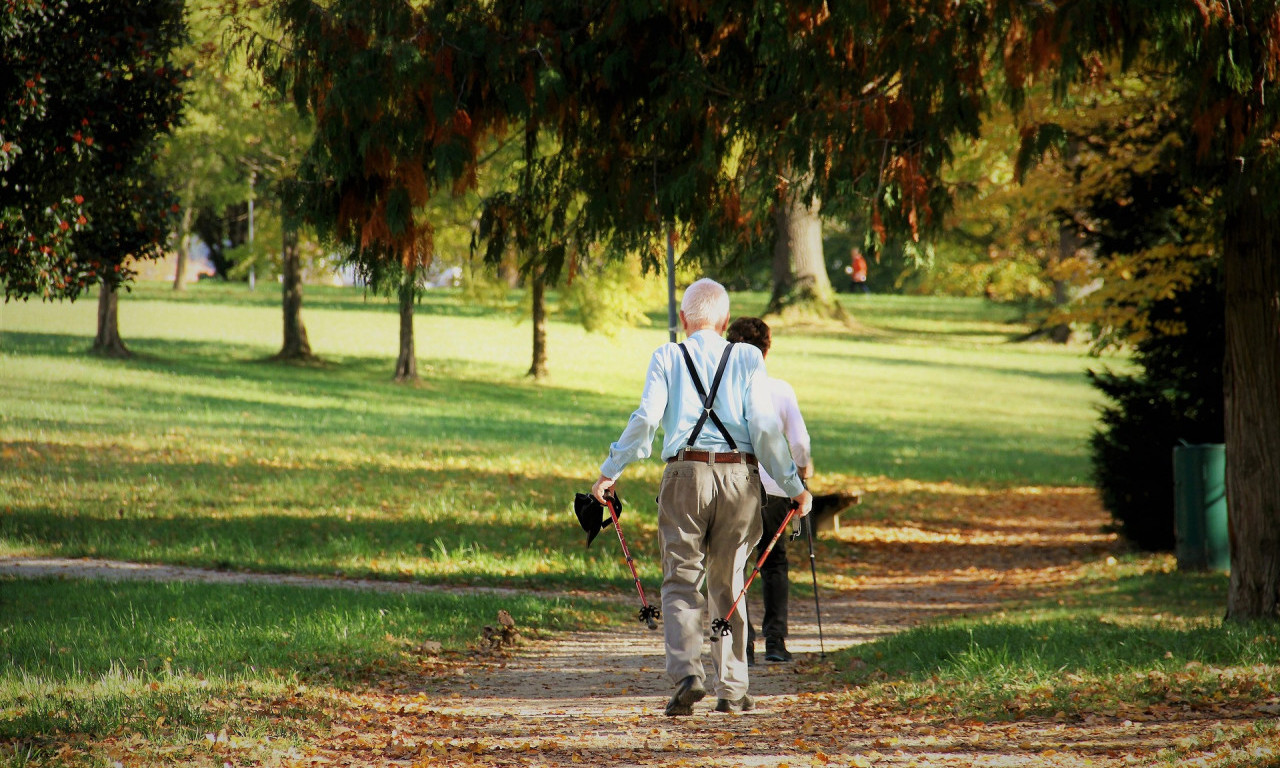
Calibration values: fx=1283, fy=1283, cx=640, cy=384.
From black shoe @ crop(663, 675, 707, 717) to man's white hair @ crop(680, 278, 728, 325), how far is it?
181 cm

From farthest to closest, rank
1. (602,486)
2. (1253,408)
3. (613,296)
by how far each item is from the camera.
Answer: (613,296) → (1253,408) → (602,486)

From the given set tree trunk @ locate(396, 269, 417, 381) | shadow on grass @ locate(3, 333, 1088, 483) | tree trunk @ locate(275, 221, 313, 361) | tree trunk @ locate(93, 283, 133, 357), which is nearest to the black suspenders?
shadow on grass @ locate(3, 333, 1088, 483)

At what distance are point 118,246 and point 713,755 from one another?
9.19m

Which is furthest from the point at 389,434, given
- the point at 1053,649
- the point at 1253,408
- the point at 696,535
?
the point at 696,535

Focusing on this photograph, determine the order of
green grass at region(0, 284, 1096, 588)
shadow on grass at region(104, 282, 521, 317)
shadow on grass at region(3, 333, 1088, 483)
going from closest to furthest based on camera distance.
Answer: green grass at region(0, 284, 1096, 588)
shadow on grass at region(3, 333, 1088, 483)
shadow on grass at region(104, 282, 521, 317)

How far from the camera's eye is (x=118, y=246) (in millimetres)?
12586

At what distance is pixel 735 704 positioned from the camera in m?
6.78

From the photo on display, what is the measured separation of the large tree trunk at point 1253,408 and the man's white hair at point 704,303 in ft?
15.1

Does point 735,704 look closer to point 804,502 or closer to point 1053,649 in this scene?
point 804,502

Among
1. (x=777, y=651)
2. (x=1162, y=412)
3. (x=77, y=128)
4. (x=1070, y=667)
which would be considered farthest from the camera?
(x=1162, y=412)

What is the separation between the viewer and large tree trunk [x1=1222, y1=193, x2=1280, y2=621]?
29.9 feet

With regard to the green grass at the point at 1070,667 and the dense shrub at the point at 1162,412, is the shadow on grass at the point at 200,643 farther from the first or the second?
the dense shrub at the point at 1162,412

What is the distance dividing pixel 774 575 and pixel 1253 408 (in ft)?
12.6

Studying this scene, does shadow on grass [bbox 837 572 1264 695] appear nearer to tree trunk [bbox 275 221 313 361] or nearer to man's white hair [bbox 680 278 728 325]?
man's white hair [bbox 680 278 728 325]
